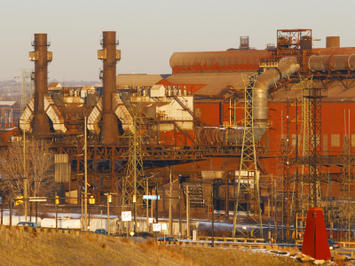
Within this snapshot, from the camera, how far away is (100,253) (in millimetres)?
49438

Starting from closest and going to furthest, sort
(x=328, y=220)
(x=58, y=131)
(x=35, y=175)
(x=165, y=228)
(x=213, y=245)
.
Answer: (x=213, y=245)
(x=165, y=228)
(x=328, y=220)
(x=35, y=175)
(x=58, y=131)

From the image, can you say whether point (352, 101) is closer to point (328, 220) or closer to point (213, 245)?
point (328, 220)

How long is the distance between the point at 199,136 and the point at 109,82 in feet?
32.8

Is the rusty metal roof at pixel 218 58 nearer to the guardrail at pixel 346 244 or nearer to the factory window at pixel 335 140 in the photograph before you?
the factory window at pixel 335 140

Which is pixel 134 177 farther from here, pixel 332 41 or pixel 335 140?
pixel 332 41

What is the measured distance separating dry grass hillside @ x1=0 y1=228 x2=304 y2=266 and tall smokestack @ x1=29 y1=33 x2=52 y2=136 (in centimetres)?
4086

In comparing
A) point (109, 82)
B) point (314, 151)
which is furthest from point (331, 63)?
point (314, 151)

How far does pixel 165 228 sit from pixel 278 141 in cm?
2901

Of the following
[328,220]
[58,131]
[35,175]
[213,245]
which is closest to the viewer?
[213,245]

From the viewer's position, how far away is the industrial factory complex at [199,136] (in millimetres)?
86500

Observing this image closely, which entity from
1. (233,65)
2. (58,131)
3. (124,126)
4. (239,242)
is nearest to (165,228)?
(239,242)

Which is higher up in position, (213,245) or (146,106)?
(146,106)

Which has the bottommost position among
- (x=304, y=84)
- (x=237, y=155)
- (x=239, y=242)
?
(x=239, y=242)

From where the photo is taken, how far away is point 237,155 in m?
92.6
